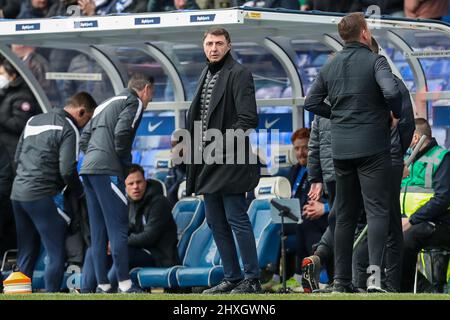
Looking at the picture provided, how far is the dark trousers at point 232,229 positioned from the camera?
12203 mm

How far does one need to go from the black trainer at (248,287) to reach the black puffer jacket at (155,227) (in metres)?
3.01

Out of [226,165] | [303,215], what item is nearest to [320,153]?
[226,165]

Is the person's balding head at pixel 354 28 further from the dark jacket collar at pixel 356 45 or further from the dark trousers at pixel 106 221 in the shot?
the dark trousers at pixel 106 221

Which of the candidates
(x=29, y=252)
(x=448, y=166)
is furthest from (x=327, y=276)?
(x=29, y=252)

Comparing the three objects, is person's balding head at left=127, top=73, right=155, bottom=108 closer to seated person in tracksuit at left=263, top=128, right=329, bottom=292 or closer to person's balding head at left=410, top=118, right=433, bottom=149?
seated person in tracksuit at left=263, top=128, right=329, bottom=292

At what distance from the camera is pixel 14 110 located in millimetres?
16844

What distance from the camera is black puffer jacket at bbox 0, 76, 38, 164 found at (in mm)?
16781

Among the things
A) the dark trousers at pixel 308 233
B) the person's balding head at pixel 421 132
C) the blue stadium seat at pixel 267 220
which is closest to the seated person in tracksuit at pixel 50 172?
the blue stadium seat at pixel 267 220

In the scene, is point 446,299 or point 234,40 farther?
point 234,40

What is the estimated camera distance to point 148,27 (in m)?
14.7

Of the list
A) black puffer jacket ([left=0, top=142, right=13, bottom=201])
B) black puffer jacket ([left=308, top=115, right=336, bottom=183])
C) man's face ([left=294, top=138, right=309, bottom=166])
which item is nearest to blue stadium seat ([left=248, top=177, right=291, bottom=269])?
man's face ([left=294, top=138, right=309, bottom=166])

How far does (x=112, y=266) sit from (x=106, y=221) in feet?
5.20

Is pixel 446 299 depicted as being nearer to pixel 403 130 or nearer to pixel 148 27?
pixel 403 130
